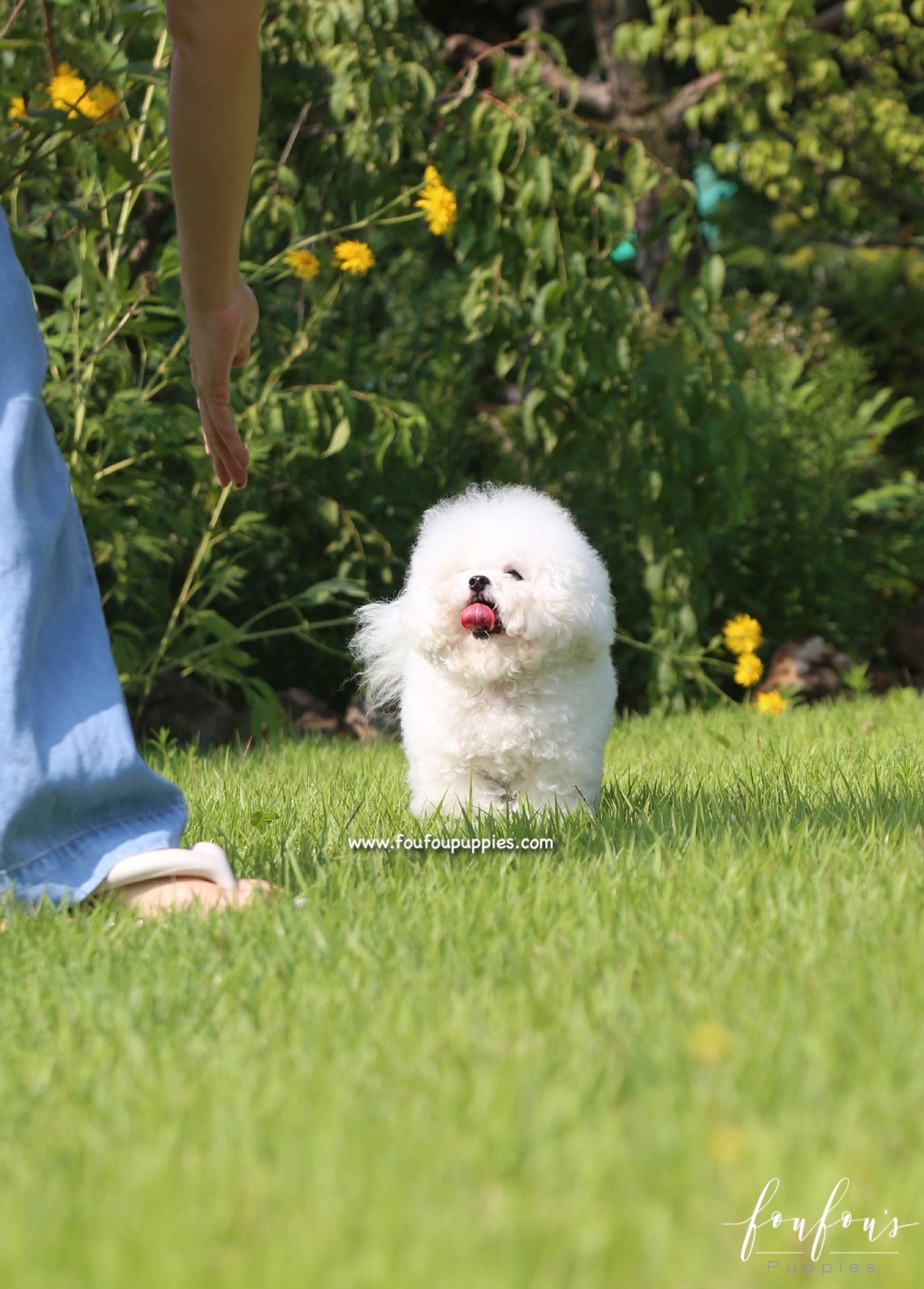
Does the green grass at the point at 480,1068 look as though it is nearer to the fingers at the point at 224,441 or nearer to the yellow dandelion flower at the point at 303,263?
the fingers at the point at 224,441

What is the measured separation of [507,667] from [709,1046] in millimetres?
1610

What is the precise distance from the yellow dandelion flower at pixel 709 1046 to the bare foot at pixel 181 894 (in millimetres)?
822

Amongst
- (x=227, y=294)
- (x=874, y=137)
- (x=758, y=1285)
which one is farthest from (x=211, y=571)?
(x=874, y=137)

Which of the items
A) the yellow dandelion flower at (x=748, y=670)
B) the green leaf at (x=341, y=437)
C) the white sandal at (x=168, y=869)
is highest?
the green leaf at (x=341, y=437)

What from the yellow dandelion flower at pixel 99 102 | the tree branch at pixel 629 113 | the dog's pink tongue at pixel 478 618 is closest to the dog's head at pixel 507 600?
the dog's pink tongue at pixel 478 618

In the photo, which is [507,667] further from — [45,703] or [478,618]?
[45,703]

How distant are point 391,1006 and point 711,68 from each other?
5565mm

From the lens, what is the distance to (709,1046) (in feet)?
4.34

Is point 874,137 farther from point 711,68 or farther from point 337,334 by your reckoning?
point 337,334

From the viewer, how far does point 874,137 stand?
6.95 meters

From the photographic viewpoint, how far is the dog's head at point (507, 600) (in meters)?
2.84

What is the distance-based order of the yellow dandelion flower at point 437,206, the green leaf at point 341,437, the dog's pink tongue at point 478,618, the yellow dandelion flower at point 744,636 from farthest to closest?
1. the yellow dandelion flower at point 744,636
2. the green leaf at point 341,437
3. the yellow dandelion flower at point 437,206
4. the dog's pink tongue at point 478,618

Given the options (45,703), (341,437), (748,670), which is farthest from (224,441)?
(748,670)

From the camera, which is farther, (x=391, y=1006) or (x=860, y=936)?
(x=860, y=936)
